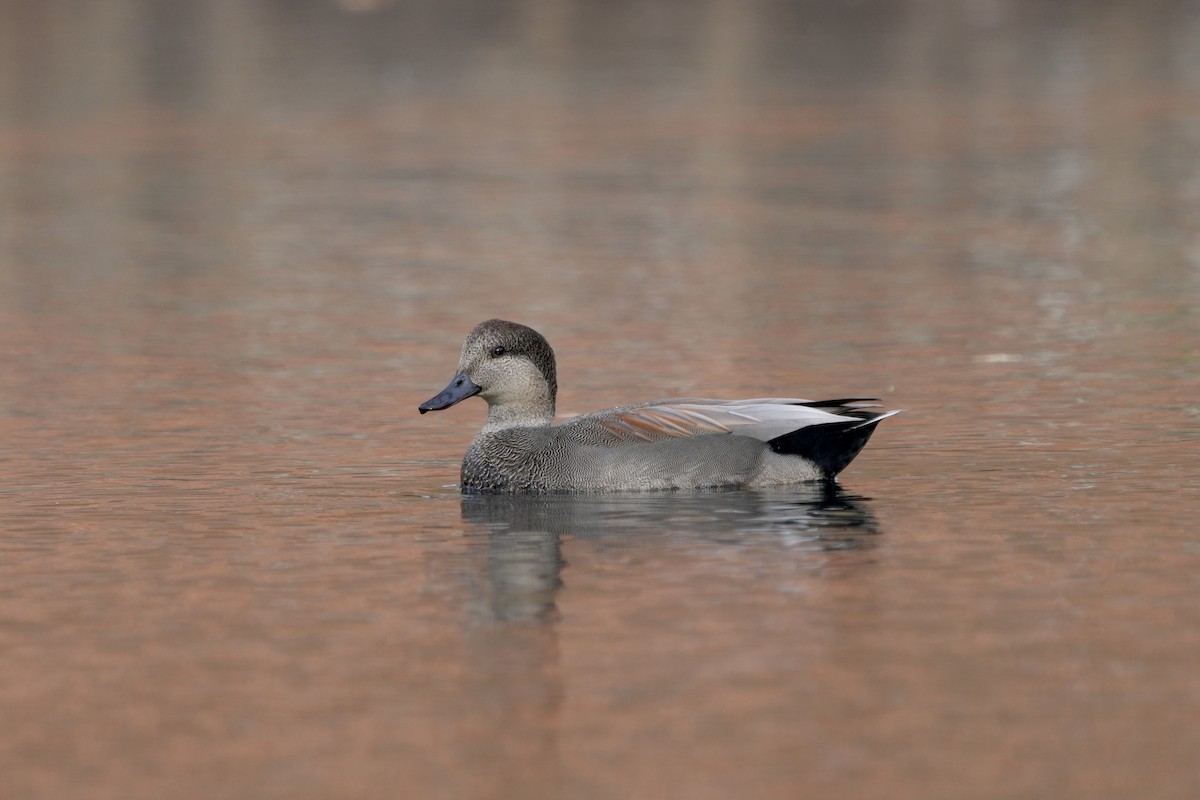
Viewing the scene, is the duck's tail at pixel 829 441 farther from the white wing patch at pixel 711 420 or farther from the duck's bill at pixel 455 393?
the duck's bill at pixel 455 393

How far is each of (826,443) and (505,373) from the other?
5.93 ft

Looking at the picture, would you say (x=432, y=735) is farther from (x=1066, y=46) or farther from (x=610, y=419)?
(x=1066, y=46)

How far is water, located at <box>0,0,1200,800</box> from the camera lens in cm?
764

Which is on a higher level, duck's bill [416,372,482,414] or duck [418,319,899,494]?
duck's bill [416,372,482,414]

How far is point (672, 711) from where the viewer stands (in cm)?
782

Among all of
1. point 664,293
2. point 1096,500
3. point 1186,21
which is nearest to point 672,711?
point 1096,500

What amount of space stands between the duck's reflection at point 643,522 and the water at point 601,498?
0.15 ft

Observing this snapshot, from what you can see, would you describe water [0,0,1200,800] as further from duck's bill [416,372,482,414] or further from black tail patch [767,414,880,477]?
duck's bill [416,372,482,414]

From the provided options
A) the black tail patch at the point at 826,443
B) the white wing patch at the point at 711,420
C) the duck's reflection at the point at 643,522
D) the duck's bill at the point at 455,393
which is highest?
the duck's bill at the point at 455,393

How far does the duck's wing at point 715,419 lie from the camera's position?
475 inches

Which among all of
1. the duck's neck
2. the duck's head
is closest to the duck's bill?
the duck's head

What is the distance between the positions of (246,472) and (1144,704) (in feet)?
20.4

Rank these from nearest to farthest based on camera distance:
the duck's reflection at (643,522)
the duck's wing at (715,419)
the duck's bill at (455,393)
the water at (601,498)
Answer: the water at (601,498) → the duck's reflection at (643,522) → the duck's wing at (715,419) → the duck's bill at (455,393)

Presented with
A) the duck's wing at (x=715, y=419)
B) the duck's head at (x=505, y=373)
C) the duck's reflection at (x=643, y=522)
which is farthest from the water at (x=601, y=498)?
the duck's head at (x=505, y=373)
